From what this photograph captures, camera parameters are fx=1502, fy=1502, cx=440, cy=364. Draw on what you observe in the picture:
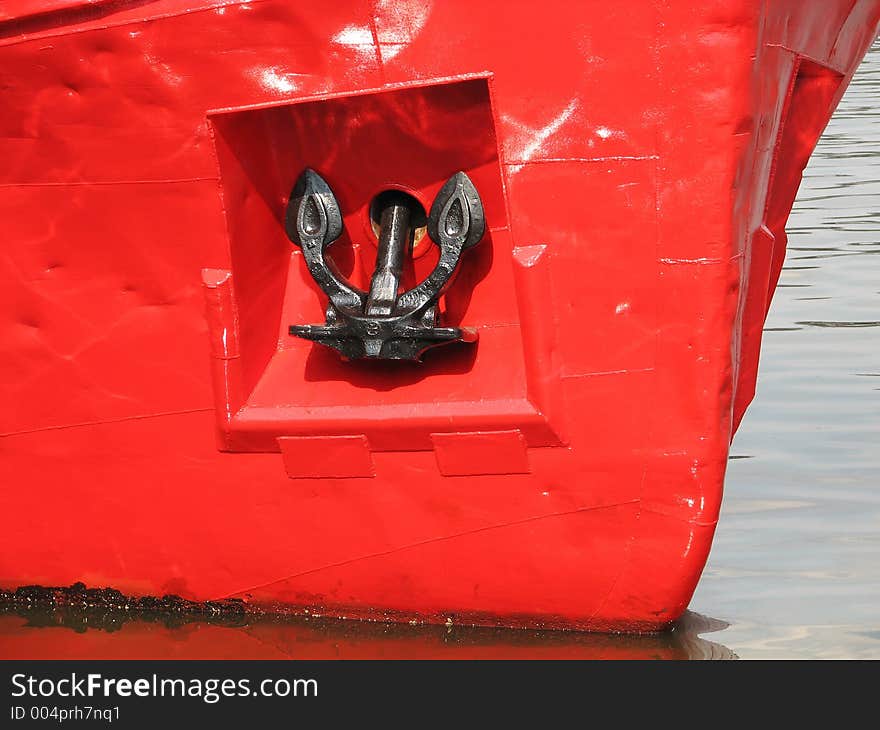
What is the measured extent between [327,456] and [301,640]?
0.56m

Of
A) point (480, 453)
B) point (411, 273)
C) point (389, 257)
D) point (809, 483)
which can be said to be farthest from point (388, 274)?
point (809, 483)

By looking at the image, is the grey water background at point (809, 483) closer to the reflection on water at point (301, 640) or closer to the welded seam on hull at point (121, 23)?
the reflection on water at point (301, 640)

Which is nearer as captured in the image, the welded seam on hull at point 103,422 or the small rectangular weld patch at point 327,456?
the small rectangular weld patch at point 327,456

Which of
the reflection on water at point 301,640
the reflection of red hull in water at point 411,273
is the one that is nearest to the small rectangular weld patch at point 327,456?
the reflection of red hull in water at point 411,273

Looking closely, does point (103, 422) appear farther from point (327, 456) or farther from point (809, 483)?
point (809, 483)

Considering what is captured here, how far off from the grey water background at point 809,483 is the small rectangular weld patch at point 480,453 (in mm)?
782

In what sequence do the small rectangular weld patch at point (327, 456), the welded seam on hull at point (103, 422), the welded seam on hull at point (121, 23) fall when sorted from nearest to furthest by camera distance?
the welded seam on hull at point (121, 23) → the small rectangular weld patch at point (327, 456) → the welded seam on hull at point (103, 422)

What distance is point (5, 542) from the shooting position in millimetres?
4281

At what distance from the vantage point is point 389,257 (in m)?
3.81

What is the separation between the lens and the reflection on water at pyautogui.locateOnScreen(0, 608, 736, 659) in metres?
3.91

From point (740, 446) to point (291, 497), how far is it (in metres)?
2.13

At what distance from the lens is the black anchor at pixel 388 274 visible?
3.70 m

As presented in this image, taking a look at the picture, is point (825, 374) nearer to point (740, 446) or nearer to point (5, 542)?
point (740, 446)
